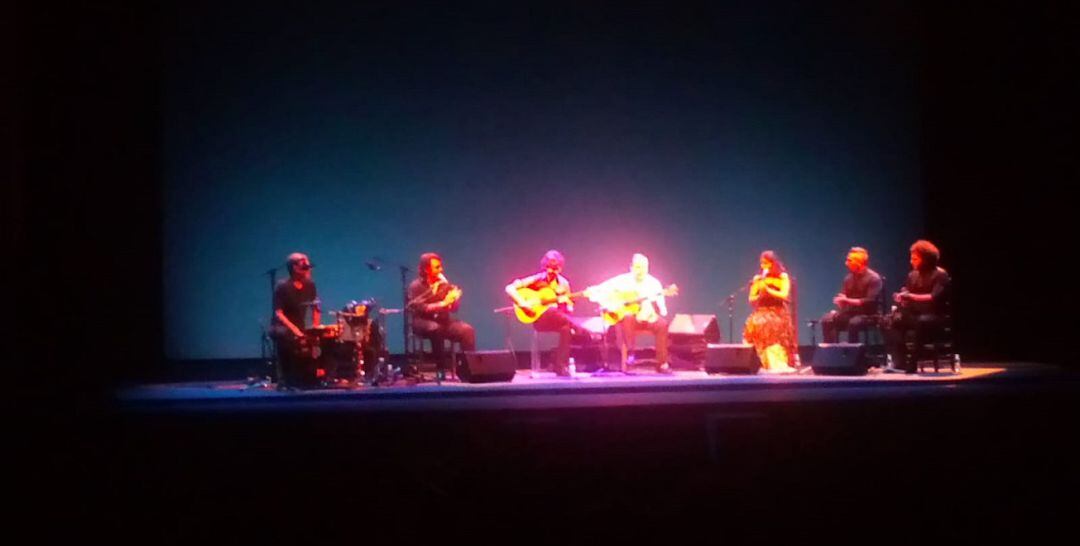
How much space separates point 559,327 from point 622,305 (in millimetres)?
608

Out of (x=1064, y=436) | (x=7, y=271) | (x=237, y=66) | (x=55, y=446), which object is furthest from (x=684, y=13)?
(x=55, y=446)

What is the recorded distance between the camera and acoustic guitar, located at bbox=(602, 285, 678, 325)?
8695 mm

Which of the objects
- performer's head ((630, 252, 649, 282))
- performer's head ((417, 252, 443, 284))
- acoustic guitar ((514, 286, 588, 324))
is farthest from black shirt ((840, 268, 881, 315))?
performer's head ((417, 252, 443, 284))

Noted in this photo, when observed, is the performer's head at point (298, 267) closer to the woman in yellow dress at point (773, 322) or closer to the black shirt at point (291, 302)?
the black shirt at point (291, 302)

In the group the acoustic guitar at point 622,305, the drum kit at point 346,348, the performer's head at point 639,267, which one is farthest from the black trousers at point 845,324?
the drum kit at point 346,348

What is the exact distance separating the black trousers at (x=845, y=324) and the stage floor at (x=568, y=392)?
644 millimetres

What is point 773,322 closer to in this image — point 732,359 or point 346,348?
point 732,359

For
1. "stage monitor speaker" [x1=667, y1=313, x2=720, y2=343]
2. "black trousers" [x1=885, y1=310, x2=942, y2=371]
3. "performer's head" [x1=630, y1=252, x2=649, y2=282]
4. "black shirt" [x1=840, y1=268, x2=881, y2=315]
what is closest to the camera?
"black trousers" [x1=885, y1=310, x2=942, y2=371]

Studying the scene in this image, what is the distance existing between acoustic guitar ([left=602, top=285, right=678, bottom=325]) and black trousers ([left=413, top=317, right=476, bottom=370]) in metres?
1.23

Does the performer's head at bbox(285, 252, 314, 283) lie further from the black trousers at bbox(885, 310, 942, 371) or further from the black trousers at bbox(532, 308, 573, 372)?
the black trousers at bbox(885, 310, 942, 371)

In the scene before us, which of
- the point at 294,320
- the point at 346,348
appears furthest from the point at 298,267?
the point at 346,348

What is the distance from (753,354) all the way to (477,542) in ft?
13.1

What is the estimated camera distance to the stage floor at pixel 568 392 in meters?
5.82

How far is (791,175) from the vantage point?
9.96 m
